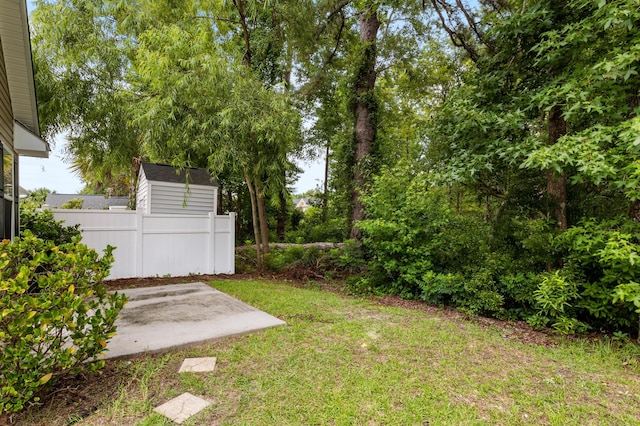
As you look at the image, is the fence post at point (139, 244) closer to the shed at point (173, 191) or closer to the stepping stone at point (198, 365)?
the shed at point (173, 191)

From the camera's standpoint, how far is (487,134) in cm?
439

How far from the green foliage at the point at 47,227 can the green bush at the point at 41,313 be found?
3479mm

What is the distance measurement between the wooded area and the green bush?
374cm

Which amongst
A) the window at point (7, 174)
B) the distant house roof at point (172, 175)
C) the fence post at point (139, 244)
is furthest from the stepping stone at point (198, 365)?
the distant house roof at point (172, 175)

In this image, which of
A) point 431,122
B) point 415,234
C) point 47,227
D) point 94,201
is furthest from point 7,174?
point 94,201

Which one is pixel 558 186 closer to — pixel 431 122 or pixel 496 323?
pixel 496 323

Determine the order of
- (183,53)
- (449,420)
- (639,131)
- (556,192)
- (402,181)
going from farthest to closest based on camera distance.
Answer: (183,53) → (402,181) → (556,192) → (639,131) → (449,420)

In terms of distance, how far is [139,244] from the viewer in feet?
19.6

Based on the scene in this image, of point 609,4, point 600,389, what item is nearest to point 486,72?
point 609,4

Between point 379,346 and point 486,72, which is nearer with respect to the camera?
point 379,346

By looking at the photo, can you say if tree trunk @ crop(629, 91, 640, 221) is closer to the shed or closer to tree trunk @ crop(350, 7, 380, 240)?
tree trunk @ crop(350, 7, 380, 240)

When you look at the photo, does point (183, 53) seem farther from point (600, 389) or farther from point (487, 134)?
point (600, 389)

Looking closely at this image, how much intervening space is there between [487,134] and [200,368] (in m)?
4.47

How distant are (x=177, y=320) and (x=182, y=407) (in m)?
1.72
